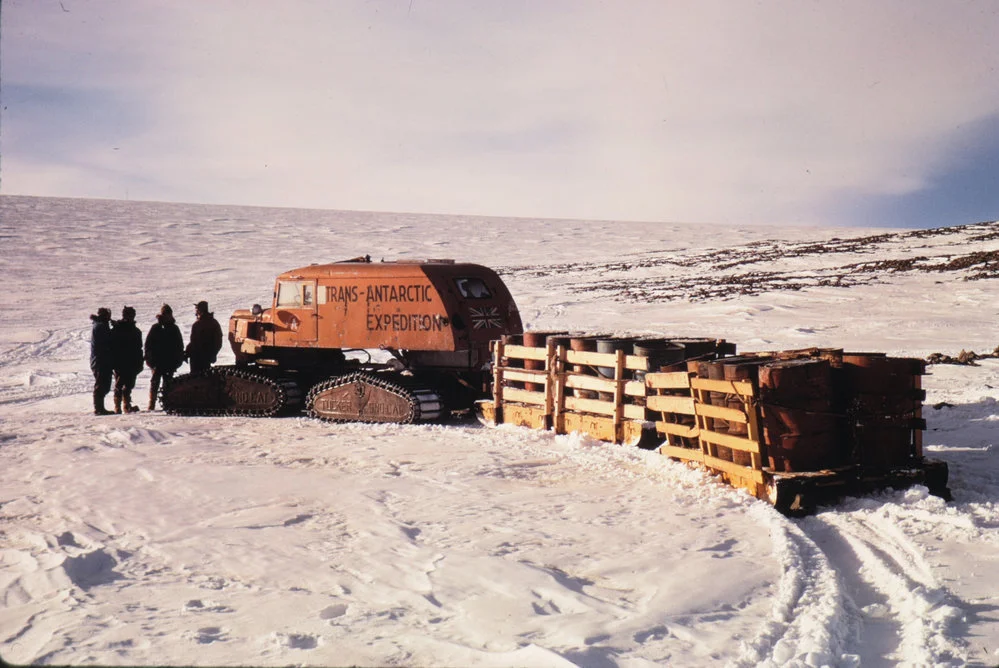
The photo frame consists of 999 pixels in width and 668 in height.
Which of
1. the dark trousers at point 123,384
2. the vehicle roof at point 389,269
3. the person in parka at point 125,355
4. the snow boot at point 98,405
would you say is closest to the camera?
the vehicle roof at point 389,269

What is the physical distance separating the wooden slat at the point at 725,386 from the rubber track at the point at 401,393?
15.8ft

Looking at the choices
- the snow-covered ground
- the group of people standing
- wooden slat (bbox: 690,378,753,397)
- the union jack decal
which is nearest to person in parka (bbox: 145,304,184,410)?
the group of people standing

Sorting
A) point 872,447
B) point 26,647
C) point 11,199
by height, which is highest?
point 11,199

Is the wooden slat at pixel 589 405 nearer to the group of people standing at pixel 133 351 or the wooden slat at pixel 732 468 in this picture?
the wooden slat at pixel 732 468

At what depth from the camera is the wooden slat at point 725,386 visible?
309 inches

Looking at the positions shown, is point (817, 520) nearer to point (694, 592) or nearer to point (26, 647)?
point (694, 592)

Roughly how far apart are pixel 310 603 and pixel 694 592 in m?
2.47

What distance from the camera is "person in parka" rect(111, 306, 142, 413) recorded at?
1366 cm

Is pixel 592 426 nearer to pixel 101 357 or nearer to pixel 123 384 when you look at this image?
pixel 123 384

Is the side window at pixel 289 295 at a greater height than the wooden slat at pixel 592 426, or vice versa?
the side window at pixel 289 295

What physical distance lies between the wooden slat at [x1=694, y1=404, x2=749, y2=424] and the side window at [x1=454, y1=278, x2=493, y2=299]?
5253 millimetres

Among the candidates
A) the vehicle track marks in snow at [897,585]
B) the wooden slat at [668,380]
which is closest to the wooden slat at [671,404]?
the wooden slat at [668,380]

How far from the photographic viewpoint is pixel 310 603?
17.1 ft

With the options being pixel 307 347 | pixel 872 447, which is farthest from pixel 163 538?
pixel 307 347
